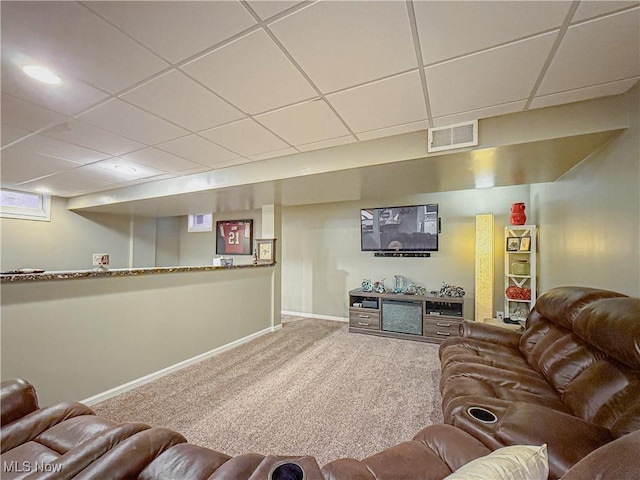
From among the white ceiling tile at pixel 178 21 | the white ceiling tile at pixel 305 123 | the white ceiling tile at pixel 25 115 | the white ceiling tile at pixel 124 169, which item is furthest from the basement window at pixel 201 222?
the white ceiling tile at pixel 178 21

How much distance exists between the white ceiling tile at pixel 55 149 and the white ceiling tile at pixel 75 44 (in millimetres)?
1399

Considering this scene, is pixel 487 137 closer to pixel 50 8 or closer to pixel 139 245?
pixel 50 8

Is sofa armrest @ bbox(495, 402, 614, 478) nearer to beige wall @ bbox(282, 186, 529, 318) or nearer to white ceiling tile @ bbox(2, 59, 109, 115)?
white ceiling tile @ bbox(2, 59, 109, 115)

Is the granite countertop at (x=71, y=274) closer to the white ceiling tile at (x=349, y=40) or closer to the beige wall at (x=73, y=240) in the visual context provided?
the white ceiling tile at (x=349, y=40)

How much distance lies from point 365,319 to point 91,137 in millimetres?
3880

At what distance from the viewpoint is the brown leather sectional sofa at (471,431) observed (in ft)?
2.58

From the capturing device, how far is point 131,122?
A: 2.18 metres

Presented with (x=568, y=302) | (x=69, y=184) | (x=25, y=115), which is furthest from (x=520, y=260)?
(x=69, y=184)

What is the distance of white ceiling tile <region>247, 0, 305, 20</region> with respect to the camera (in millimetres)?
1135

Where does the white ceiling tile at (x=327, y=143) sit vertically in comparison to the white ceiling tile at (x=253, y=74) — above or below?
below

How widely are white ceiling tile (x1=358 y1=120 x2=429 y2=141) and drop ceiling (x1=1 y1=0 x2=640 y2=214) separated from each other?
0.02m

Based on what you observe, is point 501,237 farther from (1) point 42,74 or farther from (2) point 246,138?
(1) point 42,74

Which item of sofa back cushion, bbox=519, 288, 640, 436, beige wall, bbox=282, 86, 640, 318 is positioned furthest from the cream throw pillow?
beige wall, bbox=282, 86, 640, 318

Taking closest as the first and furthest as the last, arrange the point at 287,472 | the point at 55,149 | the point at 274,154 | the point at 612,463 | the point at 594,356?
the point at 612,463
the point at 287,472
the point at 594,356
the point at 55,149
the point at 274,154
